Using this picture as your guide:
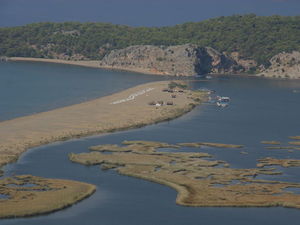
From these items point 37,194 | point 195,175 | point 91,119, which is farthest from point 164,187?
point 91,119

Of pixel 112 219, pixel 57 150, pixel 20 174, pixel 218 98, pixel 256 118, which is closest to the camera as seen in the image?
pixel 112 219

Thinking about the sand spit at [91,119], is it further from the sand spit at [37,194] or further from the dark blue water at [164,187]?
the sand spit at [37,194]

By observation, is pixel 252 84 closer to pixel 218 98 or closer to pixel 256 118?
pixel 218 98

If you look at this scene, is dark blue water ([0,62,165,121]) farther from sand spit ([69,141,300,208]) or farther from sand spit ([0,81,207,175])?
sand spit ([69,141,300,208])

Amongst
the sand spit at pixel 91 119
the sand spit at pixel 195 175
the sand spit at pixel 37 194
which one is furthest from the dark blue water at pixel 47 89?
the sand spit at pixel 37 194

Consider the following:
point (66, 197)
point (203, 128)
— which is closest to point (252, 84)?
point (203, 128)

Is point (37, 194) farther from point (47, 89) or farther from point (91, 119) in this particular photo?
point (47, 89)
